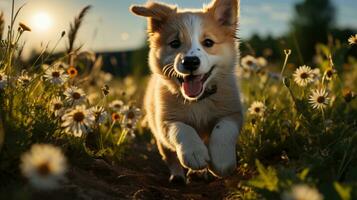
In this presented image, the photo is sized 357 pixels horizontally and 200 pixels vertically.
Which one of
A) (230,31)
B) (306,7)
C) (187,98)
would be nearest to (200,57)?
(187,98)

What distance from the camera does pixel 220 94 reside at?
4.43m

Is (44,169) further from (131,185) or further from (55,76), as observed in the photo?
(55,76)

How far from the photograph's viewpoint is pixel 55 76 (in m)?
3.93

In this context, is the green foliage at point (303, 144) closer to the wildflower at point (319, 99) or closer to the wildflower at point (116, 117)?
the wildflower at point (319, 99)

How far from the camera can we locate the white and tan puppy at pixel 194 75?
4.05 meters

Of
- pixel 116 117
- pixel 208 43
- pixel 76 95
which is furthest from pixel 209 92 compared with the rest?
pixel 76 95

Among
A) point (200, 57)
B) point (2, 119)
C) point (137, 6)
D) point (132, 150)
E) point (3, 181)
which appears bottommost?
point (132, 150)

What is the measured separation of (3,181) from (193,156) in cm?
121

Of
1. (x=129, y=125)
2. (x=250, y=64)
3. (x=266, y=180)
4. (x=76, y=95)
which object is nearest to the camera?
(x=266, y=180)

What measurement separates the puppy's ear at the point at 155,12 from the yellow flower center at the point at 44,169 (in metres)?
3.02

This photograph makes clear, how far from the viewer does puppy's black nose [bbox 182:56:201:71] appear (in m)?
4.03

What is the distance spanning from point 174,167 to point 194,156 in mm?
1078

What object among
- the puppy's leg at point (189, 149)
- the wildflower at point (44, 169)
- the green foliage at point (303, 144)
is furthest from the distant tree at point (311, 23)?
the wildflower at point (44, 169)

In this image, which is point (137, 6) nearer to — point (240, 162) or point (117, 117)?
point (117, 117)
